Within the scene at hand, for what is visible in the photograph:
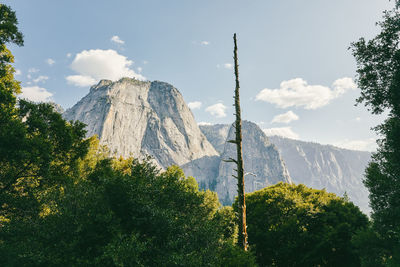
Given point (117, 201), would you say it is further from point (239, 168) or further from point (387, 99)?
point (387, 99)

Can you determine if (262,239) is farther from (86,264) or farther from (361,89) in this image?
(86,264)

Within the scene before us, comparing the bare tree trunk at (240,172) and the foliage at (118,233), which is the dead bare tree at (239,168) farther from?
the foliage at (118,233)

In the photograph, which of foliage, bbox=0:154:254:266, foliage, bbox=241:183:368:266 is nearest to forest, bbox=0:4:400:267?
foliage, bbox=0:154:254:266

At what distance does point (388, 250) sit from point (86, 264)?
2047cm

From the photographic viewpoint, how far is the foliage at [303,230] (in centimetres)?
2431

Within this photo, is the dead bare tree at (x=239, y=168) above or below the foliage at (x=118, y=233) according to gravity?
above

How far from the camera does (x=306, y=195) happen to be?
2986 centimetres

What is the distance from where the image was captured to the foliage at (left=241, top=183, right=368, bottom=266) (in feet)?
79.8

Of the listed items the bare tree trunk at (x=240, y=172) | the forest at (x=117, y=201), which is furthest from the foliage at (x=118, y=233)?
the bare tree trunk at (x=240, y=172)

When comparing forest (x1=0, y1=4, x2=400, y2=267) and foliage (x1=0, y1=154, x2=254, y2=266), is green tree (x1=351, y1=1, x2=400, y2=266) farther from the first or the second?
foliage (x1=0, y1=154, x2=254, y2=266)

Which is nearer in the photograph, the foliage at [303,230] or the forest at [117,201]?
the forest at [117,201]

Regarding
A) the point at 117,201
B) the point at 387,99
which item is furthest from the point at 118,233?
the point at 387,99

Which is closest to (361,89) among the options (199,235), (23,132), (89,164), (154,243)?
(199,235)

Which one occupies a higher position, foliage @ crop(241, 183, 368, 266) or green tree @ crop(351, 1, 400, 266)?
green tree @ crop(351, 1, 400, 266)
